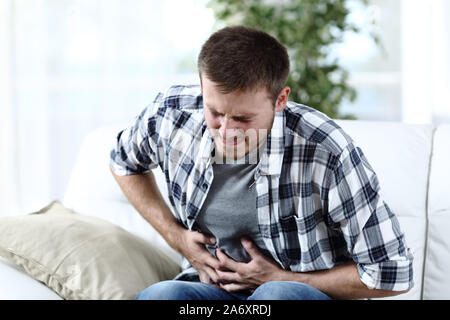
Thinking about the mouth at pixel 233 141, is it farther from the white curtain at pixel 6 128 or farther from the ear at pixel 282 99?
the white curtain at pixel 6 128

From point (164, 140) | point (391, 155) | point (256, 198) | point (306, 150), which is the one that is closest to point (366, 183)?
point (306, 150)

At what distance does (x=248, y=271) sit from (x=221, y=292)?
109 millimetres

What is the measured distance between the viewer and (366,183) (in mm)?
1113

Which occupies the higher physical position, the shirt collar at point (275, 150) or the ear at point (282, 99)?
the ear at point (282, 99)

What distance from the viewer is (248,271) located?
1.25 meters

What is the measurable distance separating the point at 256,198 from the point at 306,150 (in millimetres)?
159

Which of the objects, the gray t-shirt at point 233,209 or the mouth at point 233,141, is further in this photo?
the gray t-shirt at point 233,209

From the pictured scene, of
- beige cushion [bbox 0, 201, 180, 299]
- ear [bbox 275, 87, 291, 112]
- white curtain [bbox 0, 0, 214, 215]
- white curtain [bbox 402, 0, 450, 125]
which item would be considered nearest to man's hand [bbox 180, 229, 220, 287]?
beige cushion [bbox 0, 201, 180, 299]

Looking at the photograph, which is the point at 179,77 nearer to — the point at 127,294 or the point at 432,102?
the point at 432,102

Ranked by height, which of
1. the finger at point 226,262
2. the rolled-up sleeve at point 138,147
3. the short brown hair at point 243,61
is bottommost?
the finger at point 226,262

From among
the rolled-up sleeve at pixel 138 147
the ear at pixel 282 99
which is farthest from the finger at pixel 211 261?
the ear at pixel 282 99

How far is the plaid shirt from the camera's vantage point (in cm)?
112

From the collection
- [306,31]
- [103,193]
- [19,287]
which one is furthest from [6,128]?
[19,287]

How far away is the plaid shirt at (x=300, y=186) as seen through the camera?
3.66 feet
